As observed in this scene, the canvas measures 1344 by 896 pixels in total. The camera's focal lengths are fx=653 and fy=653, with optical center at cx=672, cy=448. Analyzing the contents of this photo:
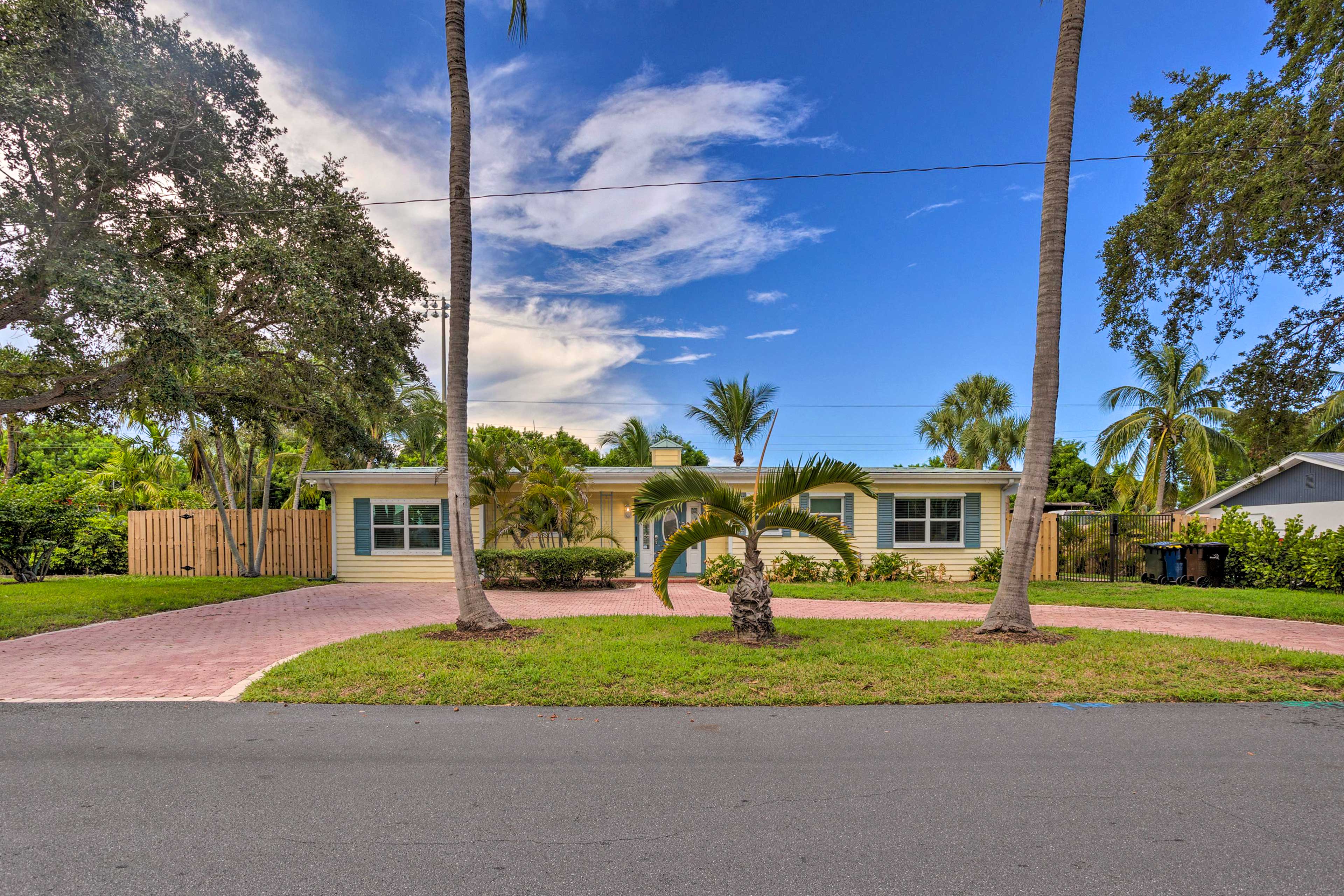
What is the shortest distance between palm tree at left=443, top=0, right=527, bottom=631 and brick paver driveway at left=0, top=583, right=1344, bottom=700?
1.72 metres

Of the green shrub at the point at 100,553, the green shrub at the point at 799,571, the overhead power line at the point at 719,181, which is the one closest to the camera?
the overhead power line at the point at 719,181

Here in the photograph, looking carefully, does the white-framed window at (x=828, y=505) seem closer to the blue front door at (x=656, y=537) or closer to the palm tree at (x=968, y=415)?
the blue front door at (x=656, y=537)

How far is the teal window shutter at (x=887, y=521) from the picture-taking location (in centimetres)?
1535

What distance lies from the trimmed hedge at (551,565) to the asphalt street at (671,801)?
8057mm

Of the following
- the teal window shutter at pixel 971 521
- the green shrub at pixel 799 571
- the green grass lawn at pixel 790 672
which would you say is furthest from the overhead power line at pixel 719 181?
the green shrub at pixel 799 571

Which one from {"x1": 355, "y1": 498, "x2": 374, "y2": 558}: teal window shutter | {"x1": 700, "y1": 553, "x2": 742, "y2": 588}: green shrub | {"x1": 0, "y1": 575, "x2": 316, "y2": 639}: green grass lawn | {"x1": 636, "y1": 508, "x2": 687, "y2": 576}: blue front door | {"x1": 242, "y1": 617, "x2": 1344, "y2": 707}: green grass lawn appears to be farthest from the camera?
{"x1": 636, "y1": 508, "x2": 687, "y2": 576}: blue front door

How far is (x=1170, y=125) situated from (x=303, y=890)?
534 inches

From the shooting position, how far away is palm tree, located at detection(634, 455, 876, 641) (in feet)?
24.3

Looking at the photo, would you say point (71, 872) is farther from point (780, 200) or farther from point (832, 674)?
point (780, 200)

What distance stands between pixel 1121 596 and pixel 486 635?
11.6 metres

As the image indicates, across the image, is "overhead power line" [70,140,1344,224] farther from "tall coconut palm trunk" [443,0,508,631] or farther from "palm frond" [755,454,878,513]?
"palm frond" [755,454,878,513]

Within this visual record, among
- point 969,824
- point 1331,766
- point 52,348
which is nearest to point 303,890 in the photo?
point 969,824

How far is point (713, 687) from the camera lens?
18.7ft

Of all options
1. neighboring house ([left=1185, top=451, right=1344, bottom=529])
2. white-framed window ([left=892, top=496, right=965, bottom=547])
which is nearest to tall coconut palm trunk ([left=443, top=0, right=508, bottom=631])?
white-framed window ([left=892, top=496, right=965, bottom=547])
